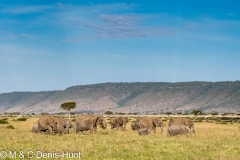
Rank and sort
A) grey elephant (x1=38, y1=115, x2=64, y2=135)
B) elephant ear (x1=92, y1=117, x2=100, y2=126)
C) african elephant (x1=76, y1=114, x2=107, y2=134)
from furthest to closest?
elephant ear (x1=92, y1=117, x2=100, y2=126)
african elephant (x1=76, y1=114, x2=107, y2=134)
grey elephant (x1=38, y1=115, x2=64, y2=135)

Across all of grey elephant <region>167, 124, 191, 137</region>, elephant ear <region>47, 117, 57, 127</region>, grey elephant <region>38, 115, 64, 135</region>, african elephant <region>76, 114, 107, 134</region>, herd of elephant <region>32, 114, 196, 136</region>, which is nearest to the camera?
grey elephant <region>167, 124, 191, 137</region>

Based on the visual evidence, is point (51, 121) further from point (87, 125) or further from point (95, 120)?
point (95, 120)

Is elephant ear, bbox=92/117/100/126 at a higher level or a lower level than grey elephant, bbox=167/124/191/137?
higher

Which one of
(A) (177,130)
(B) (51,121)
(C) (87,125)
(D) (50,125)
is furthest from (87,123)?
(A) (177,130)

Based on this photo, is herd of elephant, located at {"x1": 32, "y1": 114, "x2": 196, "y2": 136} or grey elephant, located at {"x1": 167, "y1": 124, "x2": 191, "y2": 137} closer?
grey elephant, located at {"x1": 167, "y1": 124, "x2": 191, "y2": 137}

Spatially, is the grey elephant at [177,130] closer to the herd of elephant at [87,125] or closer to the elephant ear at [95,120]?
the herd of elephant at [87,125]

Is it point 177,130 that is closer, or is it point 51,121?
point 177,130

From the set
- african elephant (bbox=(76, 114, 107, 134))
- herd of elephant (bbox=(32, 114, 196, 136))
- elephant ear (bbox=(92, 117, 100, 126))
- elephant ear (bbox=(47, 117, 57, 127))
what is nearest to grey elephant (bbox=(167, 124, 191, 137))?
herd of elephant (bbox=(32, 114, 196, 136))

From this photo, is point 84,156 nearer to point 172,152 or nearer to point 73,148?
point 73,148

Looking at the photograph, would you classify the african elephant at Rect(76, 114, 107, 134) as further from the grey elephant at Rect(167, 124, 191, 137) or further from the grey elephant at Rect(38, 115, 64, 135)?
the grey elephant at Rect(167, 124, 191, 137)

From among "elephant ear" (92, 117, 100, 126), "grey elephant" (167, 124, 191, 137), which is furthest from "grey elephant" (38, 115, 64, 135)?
"grey elephant" (167, 124, 191, 137)

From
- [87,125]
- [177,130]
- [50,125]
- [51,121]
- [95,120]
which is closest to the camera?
[177,130]

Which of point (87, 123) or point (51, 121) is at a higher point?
point (51, 121)

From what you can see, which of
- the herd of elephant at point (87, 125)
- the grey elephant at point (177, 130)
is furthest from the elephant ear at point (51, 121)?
the grey elephant at point (177, 130)
